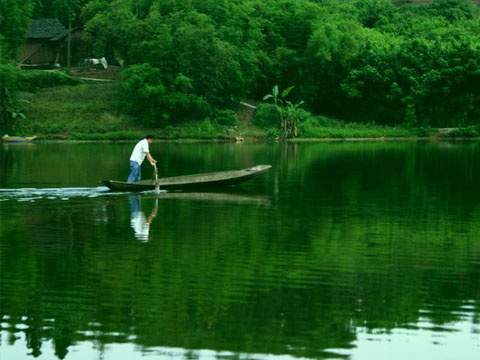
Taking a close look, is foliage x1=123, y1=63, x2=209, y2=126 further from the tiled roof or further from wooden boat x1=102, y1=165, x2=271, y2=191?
wooden boat x1=102, y1=165, x2=271, y2=191

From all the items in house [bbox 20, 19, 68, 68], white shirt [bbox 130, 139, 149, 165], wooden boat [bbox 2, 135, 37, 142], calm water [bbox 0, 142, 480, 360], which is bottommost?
calm water [bbox 0, 142, 480, 360]

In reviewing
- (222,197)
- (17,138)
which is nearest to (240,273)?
(222,197)

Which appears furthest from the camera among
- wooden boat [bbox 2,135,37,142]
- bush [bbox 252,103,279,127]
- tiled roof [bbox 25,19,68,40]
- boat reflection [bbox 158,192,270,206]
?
tiled roof [bbox 25,19,68,40]

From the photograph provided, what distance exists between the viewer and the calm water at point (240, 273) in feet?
30.2

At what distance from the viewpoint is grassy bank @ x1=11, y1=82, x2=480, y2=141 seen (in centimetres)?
5822

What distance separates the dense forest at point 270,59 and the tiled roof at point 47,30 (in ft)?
11.8

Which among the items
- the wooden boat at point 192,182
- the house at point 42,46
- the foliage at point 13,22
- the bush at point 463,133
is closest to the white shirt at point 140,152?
the wooden boat at point 192,182

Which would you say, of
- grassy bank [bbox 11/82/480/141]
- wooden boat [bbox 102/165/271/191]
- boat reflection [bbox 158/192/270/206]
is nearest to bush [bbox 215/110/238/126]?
grassy bank [bbox 11/82/480/141]

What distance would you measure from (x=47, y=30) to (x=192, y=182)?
56.9m

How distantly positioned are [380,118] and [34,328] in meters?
60.5

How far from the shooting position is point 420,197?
23.9m

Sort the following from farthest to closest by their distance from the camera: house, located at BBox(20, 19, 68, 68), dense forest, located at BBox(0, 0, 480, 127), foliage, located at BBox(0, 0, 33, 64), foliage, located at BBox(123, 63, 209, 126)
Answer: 1. house, located at BBox(20, 19, 68, 68)
2. foliage, located at BBox(0, 0, 33, 64)
3. dense forest, located at BBox(0, 0, 480, 127)
4. foliage, located at BBox(123, 63, 209, 126)

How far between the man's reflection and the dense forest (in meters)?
38.3

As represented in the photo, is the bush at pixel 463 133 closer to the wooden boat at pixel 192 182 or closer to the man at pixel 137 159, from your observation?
the wooden boat at pixel 192 182
